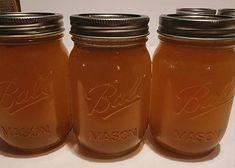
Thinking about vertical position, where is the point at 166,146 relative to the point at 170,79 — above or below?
below

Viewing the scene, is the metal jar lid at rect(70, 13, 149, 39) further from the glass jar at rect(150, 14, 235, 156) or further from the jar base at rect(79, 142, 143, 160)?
the jar base at rect(79, 142, 143, 160)

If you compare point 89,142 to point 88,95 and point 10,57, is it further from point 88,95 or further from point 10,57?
point 10,57

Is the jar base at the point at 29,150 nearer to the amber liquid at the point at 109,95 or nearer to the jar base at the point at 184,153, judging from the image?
the amber liquid at the point at 109,95

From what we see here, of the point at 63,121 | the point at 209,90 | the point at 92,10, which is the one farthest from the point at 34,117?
the point at 92,10

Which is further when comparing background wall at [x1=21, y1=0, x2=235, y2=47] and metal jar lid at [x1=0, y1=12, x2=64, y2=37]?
background wall at [x1=21, y1=0, x2=235, y2=47]

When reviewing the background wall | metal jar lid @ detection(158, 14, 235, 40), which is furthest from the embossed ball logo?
the background wall

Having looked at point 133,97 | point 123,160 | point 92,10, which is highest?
point 92,10

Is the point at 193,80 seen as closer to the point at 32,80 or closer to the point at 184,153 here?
the point at 184,153

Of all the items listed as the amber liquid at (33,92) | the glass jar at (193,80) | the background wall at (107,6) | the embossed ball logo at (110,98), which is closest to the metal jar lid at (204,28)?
the glass jar at (193,80)
